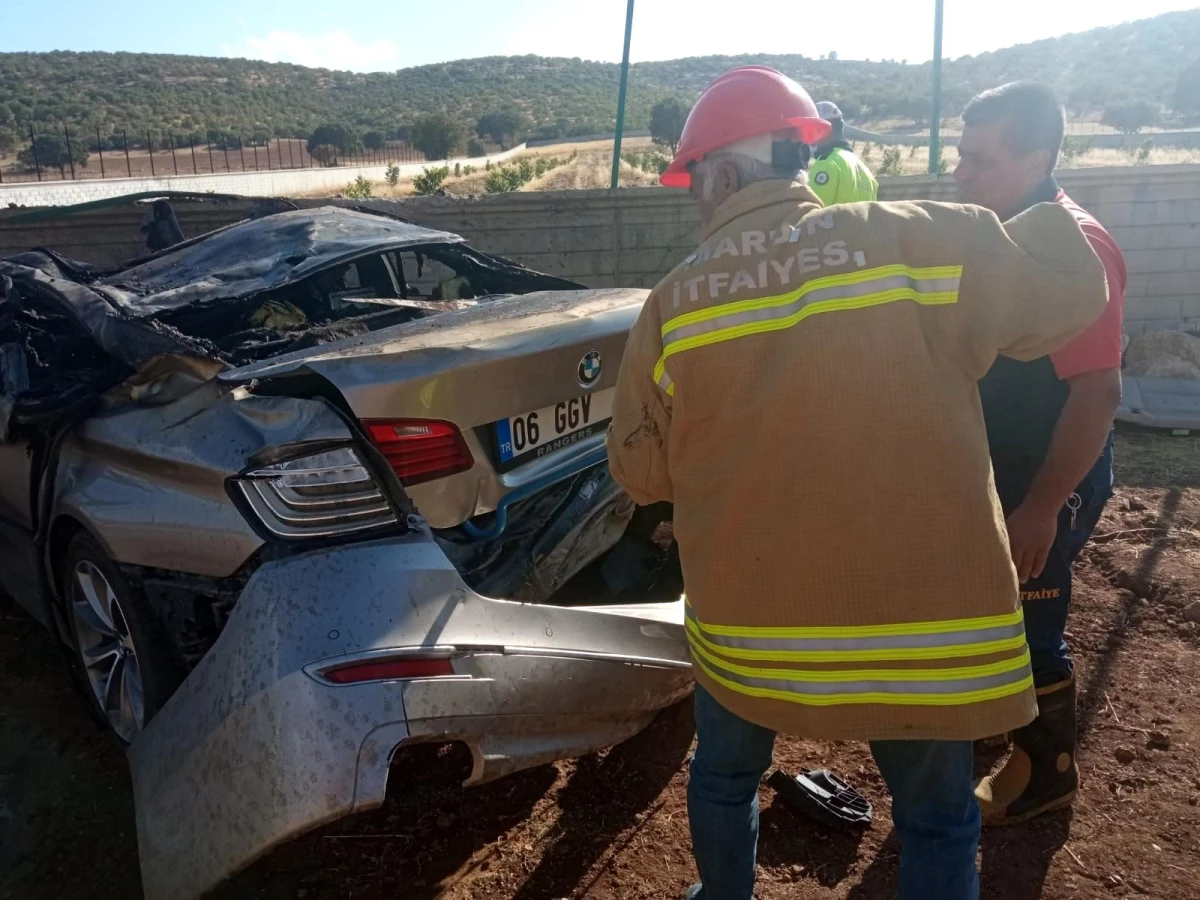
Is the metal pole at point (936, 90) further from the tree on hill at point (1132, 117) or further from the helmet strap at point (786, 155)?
the tree on hill at point (1132, 117)

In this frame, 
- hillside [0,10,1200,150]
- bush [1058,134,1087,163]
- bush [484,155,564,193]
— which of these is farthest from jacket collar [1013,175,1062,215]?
hillside [0,10,1200,150]

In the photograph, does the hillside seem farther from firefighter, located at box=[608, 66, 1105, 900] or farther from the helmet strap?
firefighter, located at box=[608, 66, 1105, 900]

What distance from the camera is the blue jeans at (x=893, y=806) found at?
63.4 inches

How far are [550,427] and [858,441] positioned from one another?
4.00 feet

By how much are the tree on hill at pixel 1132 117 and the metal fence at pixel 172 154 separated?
101 feet

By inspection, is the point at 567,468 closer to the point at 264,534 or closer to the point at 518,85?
the point at 264,534

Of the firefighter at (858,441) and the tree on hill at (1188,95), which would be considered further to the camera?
the tree on hill at (1188,95)

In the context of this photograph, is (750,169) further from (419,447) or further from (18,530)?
(18,530)

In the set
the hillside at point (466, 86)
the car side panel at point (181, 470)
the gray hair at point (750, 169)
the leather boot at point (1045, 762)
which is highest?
the hillside at point (466, 86)

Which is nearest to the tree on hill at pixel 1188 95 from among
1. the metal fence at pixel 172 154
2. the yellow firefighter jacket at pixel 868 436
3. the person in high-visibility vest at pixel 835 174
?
the metal fence at pixel 172 154

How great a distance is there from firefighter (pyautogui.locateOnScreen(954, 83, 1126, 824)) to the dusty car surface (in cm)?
91

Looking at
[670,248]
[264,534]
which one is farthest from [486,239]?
[264,534]

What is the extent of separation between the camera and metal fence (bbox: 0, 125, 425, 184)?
36.2m

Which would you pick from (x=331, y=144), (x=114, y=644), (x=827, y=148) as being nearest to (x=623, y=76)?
(x=827, y=148)
